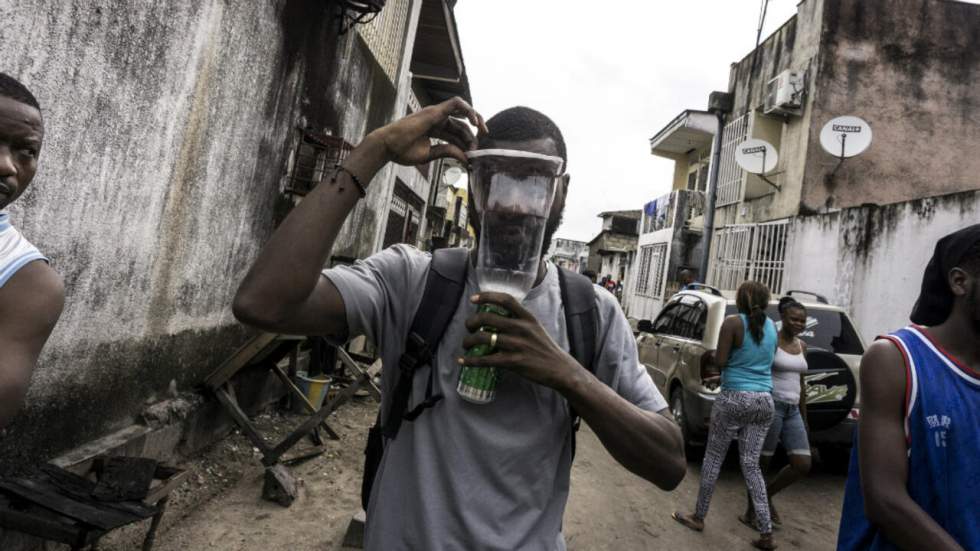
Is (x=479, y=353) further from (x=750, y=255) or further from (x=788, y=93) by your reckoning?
(x=788, y=93)

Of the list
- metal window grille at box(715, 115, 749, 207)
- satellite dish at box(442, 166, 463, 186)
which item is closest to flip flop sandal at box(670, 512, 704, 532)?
metal window grille at box(715, 115, 749, 207)

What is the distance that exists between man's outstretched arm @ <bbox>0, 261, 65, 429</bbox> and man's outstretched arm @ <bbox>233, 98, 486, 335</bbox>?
2.19 ft

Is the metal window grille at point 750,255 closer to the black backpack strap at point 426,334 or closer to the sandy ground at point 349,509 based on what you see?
the sandy ground at point 349,509

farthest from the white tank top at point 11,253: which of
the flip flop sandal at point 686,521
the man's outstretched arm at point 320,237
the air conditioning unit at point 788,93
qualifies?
the air conditioning unit at point 788,93

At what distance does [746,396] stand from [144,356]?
421 centimetres

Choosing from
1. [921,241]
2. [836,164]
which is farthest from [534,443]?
[836,164]

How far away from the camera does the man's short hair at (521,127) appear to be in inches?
53.6

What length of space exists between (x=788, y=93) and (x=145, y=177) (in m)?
12.1

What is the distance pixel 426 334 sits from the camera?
1346 millimetres

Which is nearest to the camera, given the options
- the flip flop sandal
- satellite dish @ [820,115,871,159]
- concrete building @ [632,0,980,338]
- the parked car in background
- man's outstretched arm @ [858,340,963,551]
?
man's outstretched arm @ [858,340,963,551]

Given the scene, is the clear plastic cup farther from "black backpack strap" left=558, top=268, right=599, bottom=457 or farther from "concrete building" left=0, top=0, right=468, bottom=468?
"concrete building" left=0, top=0, right=468, bottom=468

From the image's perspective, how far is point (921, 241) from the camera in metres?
7.94

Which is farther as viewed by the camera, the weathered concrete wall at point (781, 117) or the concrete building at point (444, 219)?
the concrete building at point (444, 219)

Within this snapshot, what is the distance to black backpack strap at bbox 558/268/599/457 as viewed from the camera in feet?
4.56
